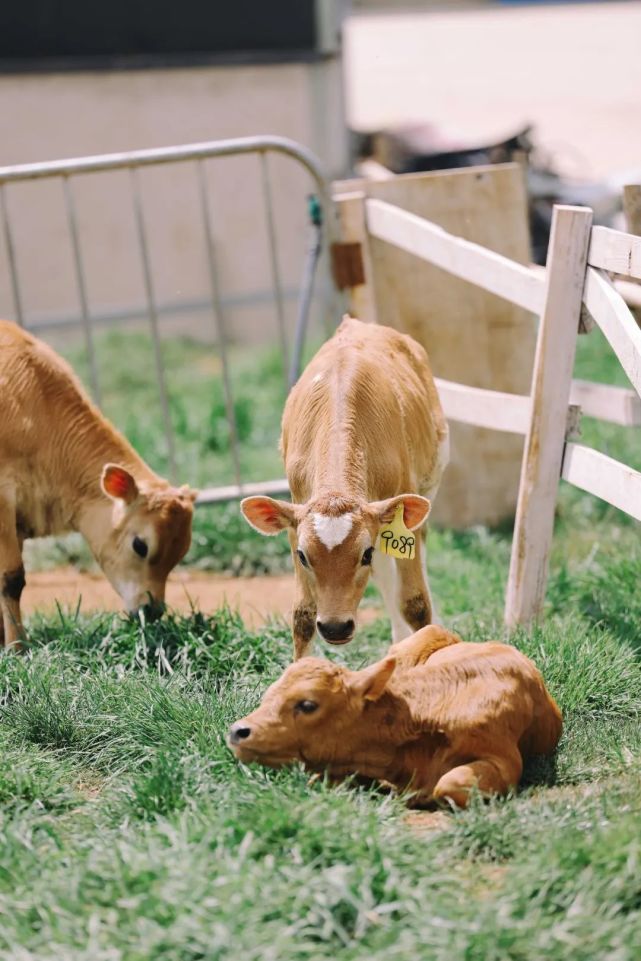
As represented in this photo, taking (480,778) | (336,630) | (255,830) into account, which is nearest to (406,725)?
(480,778)

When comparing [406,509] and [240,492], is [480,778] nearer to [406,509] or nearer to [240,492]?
[406,509]

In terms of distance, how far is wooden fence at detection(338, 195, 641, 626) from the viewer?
5.63 metres

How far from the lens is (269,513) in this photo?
17.7 feet

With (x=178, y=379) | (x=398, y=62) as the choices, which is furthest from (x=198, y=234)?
(x=398, y=62)

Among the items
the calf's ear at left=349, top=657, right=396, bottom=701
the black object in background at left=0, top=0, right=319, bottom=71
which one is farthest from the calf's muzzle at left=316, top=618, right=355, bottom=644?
the black object in background at left=0, top=0, right=319, bottom=71

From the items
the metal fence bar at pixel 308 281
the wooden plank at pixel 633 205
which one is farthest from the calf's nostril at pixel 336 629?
the metal fence bar at pixel 308 281

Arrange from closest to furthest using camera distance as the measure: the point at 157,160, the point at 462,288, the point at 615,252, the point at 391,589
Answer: the point at 615,252 → the point at 391,589 → the point at 157,160 → the point at 462,288

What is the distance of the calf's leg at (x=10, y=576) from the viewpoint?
6574mm

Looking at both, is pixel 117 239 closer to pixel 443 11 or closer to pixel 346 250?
pixel 346 250

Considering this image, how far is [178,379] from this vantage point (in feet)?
43.9

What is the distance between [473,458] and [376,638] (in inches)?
88.0

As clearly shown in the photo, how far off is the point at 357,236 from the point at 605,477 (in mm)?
2754

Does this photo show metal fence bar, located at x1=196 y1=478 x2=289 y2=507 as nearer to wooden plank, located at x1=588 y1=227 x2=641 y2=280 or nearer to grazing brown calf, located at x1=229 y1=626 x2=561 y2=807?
wooden plank, located at x1=588 y1=227 x2=641 y2=280

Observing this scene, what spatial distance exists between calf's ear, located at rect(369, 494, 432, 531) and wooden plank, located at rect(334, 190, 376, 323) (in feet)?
8.84
